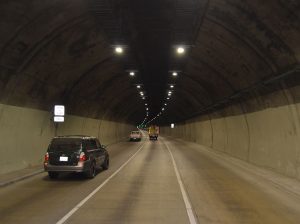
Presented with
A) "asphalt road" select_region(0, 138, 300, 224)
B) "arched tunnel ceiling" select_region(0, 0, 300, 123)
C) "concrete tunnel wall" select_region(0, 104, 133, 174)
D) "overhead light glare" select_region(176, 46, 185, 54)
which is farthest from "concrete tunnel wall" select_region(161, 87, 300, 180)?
"concrete tunnel wall" select_region(0, 104, 133, 174)

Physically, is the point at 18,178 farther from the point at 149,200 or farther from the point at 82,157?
the point at 149,200

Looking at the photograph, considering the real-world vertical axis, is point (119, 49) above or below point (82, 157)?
above

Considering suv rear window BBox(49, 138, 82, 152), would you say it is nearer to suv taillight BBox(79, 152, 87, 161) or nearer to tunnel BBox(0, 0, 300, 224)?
suv taillight BBox(79, 152, 87, 161)

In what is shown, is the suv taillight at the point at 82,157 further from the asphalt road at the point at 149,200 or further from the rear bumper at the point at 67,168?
the asphalt road at the point at 149,200

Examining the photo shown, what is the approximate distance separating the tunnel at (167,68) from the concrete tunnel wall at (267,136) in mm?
69

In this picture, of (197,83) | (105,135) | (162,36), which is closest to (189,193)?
(162,36)

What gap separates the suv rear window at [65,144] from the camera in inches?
729

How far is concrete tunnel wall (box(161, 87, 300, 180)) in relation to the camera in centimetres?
1750

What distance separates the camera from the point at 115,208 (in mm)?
11602

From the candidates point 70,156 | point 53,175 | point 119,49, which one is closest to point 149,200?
point 70,156

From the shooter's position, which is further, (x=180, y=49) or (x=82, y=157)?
(x=180, y=49)

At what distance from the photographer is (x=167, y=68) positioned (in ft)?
95.6

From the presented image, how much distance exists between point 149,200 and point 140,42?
10249 mm

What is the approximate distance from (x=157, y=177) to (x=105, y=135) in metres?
30.5
